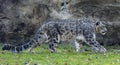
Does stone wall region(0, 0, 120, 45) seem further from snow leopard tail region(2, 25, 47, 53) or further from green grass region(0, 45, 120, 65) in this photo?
green grass region(0, 45, 120, 65)

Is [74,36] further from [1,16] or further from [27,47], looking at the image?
[1,16]

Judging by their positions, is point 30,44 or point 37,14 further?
point 37,14

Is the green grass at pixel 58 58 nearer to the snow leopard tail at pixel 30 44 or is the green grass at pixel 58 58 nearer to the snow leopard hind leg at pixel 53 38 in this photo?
the snow leopard tail at pixel 30 44

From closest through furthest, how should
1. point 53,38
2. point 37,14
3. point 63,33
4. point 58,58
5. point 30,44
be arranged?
point 58,58, point 30,44, point 53,38, point 63,33, point 37,14

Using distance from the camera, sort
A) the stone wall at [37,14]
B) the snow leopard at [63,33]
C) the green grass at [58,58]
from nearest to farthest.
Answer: the green grass at [58,58], the snow leopard at [63,33], the stone wall at [37,14]

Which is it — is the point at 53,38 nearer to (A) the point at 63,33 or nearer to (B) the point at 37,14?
(A) the point at 63,33

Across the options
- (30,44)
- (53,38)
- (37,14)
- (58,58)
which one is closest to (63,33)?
(53,38)

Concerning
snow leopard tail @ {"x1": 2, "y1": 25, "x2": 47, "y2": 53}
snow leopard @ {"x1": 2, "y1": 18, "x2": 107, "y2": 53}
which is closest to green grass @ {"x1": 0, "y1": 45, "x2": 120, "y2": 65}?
snow leopard tail @ {"x1": 2, "y1": 25, "x2": 47, "y2": 53}

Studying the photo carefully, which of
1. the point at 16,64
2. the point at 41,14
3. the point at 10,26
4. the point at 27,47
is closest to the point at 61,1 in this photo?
the point at 41,14

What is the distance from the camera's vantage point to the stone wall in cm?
2650

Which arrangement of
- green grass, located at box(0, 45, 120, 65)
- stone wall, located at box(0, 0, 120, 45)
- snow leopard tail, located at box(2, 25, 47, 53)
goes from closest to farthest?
green grass, located at box(0, 45, 120, 65)
snow leopard tail, located at box(2, 25, 47, 53)
stone wall, located at box(0, 0, 120, 45)

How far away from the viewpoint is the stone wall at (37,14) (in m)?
26.5

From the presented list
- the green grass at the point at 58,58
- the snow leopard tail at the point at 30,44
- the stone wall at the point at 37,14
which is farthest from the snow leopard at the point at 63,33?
the stone wall at the point at 37,14

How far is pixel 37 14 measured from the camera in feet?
88.8
